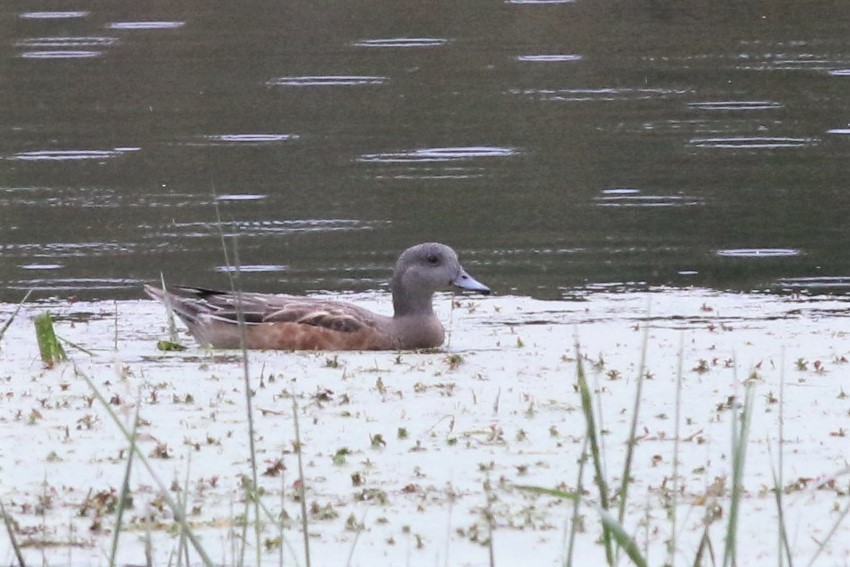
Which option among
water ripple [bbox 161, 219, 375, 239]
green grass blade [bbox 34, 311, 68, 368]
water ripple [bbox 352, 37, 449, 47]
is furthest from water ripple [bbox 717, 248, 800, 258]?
water ripple [bbox 352, 37, 449, 47]

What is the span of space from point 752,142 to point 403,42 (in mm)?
6042

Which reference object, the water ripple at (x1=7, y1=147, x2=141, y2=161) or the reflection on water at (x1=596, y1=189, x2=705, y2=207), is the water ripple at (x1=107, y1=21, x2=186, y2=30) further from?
the reflection on water at (x1=596, y1=189, x2=705, y2=207)

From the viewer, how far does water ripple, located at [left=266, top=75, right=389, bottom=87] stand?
1702 centimetres

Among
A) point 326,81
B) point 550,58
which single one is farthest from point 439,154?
point 550,58

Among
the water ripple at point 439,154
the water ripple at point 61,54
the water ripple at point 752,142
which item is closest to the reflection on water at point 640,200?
the water ripple at point 439,154

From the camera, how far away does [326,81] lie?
17125 millimetres

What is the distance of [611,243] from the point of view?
1113 centimetres

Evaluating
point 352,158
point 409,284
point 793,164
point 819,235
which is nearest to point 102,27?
point 352,158

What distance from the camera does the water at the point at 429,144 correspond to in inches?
428

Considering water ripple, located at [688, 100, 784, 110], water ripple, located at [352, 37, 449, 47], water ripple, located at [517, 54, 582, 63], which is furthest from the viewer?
water ripple, located at [352, 37, 449, 47]

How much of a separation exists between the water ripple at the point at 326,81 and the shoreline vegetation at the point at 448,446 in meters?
8.08

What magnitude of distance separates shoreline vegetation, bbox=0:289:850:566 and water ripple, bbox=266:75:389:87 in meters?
8.08

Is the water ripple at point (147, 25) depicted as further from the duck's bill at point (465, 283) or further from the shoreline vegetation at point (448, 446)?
the duck's bill at point (465, 283)

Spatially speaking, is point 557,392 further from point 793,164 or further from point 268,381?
point 793,164
